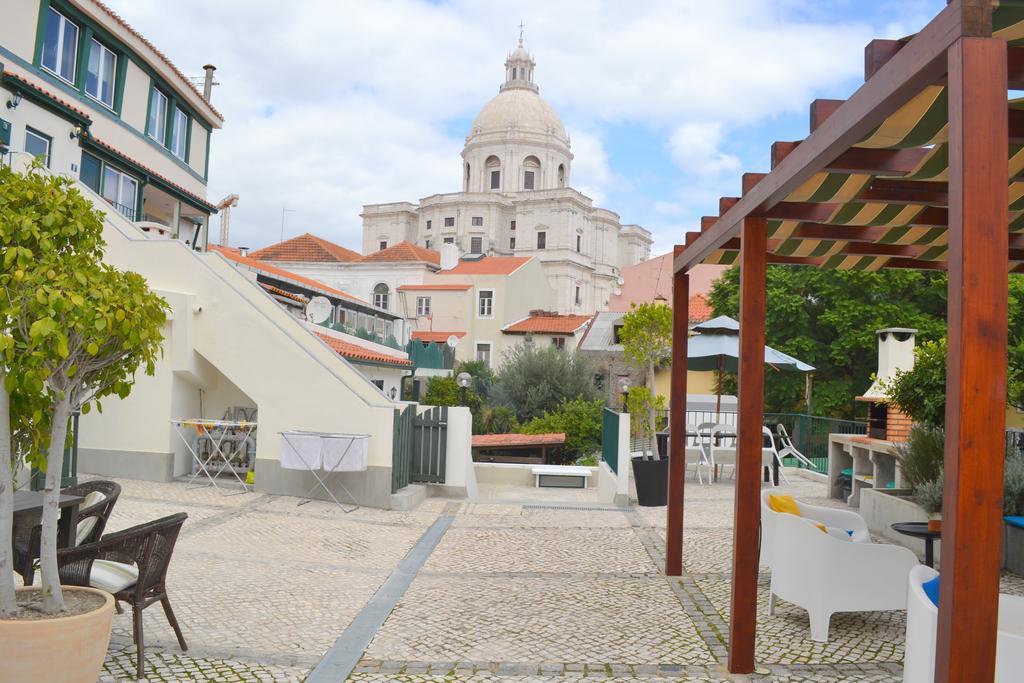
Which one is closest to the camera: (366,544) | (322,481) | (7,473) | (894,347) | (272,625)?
(7,473)

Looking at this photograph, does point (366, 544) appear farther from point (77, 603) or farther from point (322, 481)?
point (77, 603)

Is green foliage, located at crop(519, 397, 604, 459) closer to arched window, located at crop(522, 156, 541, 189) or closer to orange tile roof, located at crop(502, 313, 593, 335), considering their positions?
orange tile roof, located at crop(502, 313, 593, 335)

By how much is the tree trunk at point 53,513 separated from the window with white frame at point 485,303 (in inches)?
1839

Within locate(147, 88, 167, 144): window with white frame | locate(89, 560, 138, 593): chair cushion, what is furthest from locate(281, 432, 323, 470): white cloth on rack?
locate(147, 88, 167, 144): window with white frame

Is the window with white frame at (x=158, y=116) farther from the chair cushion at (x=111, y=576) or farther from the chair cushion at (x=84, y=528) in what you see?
the chair cushion at (x=111, y=576)

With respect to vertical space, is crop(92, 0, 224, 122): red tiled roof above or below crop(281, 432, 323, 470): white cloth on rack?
above

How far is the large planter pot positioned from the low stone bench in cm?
1281

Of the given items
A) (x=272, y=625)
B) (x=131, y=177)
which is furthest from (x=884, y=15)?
(x=131, y=177)

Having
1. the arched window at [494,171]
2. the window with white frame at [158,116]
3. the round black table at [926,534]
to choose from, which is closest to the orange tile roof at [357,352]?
the window with white frame at [158,116]

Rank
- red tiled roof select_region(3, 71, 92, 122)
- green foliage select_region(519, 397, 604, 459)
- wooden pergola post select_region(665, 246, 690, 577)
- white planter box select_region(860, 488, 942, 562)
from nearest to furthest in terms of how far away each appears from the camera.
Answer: wooden pergola post select_region(665, 246, 690, 577)
white planter box select_region(860, 488, 942, 562)
red tiled roof select_region(3, 71, 92, 122)
green foliage select_region(519, 397, 604, 459)

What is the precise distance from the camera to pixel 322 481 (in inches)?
446

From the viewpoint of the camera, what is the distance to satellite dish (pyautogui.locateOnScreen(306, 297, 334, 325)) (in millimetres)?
19094

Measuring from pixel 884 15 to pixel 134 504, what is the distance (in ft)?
30.3

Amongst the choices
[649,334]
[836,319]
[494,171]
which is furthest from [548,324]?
[494,171]
